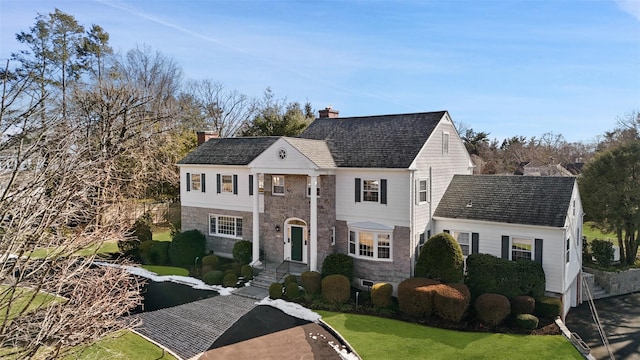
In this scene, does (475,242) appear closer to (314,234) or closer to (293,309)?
(314,234)

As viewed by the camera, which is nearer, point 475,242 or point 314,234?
point 475,242

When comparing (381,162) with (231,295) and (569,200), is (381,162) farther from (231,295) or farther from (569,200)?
(231,295)

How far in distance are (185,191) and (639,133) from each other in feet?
136

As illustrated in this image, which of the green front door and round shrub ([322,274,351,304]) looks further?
the green front door

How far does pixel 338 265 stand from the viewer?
2098cm

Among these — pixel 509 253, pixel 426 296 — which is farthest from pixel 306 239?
pixel 509 253

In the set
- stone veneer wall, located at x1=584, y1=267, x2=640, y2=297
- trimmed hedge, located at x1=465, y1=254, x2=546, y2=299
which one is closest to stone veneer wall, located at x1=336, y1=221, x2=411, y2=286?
trimmed hedge, located at x1=465, y1=254, x2=546, y2=299

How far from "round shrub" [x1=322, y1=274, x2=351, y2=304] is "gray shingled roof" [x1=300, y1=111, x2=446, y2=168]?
612 cm

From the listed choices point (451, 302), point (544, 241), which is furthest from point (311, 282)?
point (544, 241)

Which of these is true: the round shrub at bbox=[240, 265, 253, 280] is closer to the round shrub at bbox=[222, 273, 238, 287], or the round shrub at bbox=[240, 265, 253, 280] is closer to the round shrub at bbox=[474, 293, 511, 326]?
the round shrub at bbox=[222, 273, 238, 287]

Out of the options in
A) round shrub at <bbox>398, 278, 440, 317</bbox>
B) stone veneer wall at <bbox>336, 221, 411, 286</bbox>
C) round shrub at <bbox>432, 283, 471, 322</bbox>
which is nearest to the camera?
round shrub at <bbox>432, 283, 471, 322</bbox>

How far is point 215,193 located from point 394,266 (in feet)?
44.0

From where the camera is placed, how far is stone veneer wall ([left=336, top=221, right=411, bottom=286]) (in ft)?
66.9

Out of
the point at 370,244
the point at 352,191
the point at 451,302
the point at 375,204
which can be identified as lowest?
the point at 451,302
